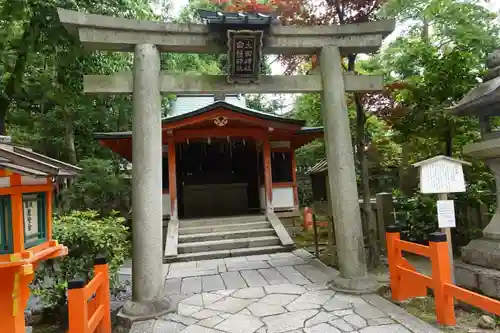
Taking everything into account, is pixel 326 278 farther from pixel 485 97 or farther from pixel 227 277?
pixel 485 97

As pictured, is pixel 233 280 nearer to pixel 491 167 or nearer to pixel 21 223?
pixel 21 223

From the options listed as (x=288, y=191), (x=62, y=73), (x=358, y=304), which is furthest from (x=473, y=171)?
(x=62, y=73)

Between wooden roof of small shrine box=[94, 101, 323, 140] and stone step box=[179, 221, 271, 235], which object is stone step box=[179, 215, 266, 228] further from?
wooden roof of small shrine box=[94, 101, 323, 140]

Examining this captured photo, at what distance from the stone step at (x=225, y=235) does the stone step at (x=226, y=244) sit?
0.20m

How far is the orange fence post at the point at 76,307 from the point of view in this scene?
110 inches

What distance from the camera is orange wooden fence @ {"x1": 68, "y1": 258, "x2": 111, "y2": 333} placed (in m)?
2.80

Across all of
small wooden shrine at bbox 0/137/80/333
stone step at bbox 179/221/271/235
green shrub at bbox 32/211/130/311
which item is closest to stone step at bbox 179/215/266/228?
stone step at bbox 179/221/271/235

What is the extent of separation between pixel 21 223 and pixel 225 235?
626 centimetres

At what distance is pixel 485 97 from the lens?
4.42m

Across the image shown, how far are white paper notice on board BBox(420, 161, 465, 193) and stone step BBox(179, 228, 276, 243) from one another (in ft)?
16.9

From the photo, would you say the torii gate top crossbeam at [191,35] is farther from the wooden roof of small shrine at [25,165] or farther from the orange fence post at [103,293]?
the orange fence post at [103,293]

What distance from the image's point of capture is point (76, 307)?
9.21 ft

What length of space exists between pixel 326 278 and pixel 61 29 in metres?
7.20

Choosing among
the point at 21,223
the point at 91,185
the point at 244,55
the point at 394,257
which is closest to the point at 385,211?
the point at 394,257
